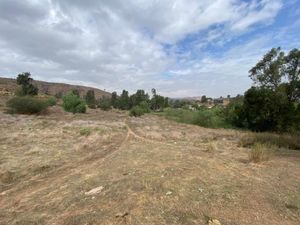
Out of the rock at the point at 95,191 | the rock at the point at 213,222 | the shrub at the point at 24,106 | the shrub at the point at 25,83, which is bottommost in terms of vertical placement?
the rock at the point at 95,191

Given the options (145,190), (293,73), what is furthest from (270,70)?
(145,190)

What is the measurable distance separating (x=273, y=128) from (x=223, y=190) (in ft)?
72.3

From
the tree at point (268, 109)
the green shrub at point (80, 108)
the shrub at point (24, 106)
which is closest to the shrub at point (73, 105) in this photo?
the green shrub at point (80, 108)

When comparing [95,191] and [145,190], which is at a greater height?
[145,190]

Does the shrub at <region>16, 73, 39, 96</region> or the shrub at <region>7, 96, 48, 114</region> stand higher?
the shrub at <region>16, 73, 39, 96</region>

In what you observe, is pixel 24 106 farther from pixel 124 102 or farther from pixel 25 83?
pixel 124 102

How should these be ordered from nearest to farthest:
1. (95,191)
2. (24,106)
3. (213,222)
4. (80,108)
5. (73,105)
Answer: (213,222) → (95,191) → (24,106) → (80,108) → (73,105)

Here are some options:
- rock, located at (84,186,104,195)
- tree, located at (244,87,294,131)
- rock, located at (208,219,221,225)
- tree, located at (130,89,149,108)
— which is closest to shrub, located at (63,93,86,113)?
tree, located at (244,87,294,131)

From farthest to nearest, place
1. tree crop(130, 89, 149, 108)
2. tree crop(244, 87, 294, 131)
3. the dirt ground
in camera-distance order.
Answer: tree crop(130, 89, 149, 108) → tree crop(244, 87, 294, 131) → the dirt ground

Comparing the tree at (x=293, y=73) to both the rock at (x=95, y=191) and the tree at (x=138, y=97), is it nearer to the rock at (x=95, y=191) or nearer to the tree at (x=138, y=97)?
the rock at (x=95, y=191)

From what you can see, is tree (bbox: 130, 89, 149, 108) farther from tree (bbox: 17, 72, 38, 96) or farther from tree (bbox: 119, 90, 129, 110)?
Result: tree (bbox: 17, 72, 38, 96)

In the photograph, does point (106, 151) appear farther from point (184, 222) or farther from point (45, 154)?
point (184, 222)

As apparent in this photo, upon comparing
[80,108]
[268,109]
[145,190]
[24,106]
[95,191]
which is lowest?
[95,191]

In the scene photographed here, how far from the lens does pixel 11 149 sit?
10.5 meters
